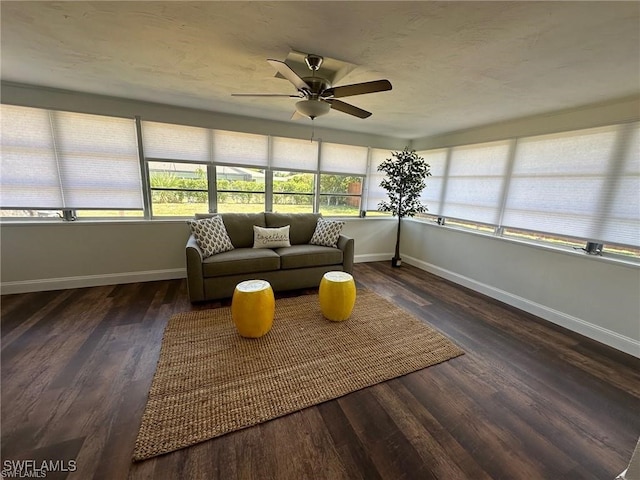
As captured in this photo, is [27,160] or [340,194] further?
[340,194]

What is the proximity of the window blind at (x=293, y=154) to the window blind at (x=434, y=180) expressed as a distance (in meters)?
2.17

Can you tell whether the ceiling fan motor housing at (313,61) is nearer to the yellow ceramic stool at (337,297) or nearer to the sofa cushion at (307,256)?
the yellow ceramic stool at (337,297)

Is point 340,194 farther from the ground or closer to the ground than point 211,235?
farther from the ground

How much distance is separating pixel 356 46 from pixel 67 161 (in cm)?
368

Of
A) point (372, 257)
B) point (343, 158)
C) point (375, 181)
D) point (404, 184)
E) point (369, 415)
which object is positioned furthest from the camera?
point (372, 257)

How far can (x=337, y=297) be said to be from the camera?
264 centimetres

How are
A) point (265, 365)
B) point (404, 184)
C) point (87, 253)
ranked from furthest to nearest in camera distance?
1. point (404, 184)
2. point (87, 253)
3. point (265, 365)

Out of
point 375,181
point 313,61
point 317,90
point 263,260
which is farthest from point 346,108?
A: point 375,181

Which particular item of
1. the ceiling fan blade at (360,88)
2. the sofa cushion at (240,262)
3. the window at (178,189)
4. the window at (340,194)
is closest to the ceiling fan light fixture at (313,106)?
the ceiling fan blade at (360,88)

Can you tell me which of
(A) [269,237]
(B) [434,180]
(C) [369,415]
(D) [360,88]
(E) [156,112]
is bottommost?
(C) [369,415]

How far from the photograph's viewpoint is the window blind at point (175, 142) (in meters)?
3.47

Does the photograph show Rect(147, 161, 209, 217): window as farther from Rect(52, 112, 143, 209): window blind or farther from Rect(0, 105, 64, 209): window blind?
Rect(0, 105, 64, 209): window blind

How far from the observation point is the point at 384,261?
5.17m

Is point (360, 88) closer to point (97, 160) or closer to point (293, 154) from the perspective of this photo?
point (293, 154)
